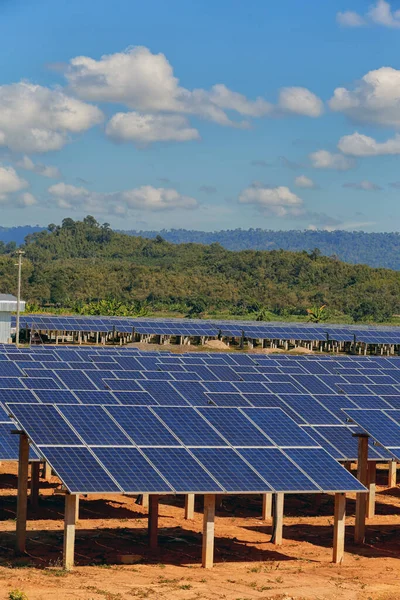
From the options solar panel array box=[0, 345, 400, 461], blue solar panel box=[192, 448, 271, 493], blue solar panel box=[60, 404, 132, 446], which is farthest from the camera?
solar panel array box=[0, 345, 400, 461]

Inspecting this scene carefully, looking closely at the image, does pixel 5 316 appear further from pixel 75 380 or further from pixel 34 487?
pixel 34 487

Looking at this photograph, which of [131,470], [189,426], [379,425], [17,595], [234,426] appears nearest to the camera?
[17,595]

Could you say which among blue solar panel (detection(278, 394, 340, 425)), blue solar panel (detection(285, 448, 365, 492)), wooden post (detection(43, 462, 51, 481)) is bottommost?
wooden post (detection(43, 462, 51, 481))

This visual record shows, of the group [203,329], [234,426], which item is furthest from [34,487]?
[203,329]

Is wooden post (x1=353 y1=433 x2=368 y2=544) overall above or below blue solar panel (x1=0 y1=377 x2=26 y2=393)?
below

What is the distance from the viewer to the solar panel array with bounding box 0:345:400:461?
30609 millimetres

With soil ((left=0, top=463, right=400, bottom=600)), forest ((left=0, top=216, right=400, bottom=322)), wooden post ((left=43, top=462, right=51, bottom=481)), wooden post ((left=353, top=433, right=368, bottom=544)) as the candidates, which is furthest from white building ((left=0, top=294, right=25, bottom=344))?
forest ((left=0, top=216, right=400, bottom=322))

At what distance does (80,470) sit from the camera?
23016 millimetres

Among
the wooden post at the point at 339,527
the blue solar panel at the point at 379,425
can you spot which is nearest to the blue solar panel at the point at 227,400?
the blue solar panel at the point at 379,425

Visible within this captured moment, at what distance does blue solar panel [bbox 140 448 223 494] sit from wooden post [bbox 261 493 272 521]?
26.8ft

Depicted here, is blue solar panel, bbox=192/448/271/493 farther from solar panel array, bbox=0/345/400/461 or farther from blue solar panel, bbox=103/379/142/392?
blue solar panel, bbox=103/379/142/392

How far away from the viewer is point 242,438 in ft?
86.2

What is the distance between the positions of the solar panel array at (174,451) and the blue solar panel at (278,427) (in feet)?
0.10

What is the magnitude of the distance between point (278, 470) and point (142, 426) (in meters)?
3.62
